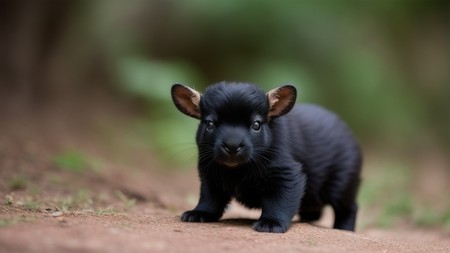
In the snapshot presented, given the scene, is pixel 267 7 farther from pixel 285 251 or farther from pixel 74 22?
pixel 285 251

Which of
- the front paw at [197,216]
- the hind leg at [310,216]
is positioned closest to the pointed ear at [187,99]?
the front paw at [197,216]

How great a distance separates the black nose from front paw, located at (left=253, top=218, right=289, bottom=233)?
74 centimetres

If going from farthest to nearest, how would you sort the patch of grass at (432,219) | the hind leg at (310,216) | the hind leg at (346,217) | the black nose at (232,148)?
the patch of grass at (432,219), the hind leg at (310,216), the hind leg at (346,217), the black nose at (232,148)

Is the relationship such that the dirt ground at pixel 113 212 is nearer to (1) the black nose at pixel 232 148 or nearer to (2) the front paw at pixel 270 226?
(2) the front paw at pixel 270 226

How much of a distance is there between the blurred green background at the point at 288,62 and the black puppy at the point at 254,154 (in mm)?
6424

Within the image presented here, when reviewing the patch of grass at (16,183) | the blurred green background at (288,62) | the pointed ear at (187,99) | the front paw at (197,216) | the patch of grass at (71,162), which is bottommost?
the patch of grass at (16,183)

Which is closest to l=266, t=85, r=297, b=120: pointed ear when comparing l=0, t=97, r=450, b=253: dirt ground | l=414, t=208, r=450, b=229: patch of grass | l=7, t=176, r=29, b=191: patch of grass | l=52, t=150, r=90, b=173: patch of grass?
l=0, t=97, r=450, b=253: dirt ground

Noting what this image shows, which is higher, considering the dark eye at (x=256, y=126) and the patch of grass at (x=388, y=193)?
the dark eye at (x=256, y=126)

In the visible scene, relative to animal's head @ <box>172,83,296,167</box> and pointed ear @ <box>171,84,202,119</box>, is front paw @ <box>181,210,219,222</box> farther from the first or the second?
pointed ear @ <box>171,84,202,119</box>

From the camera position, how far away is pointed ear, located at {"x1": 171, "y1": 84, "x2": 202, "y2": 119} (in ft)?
Answer: 22.3

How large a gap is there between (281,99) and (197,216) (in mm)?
1451

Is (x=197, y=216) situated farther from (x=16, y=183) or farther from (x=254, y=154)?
(x=16, y=183)

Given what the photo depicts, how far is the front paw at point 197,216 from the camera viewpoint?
6.52 meters

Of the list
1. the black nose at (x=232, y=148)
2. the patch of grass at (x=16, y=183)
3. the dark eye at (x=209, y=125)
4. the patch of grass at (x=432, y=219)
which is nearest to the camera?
the black nose at (x=232, y=148)
